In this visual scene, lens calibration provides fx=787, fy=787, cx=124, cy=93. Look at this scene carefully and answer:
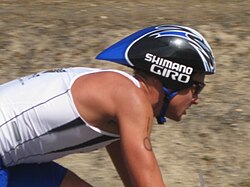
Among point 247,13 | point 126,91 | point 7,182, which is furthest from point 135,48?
point 247,13

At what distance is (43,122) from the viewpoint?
10.0 feet

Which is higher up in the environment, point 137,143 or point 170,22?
point 137,143

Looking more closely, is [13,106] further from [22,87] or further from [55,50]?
[55,50]

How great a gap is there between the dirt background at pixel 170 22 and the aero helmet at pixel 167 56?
74.7 inches

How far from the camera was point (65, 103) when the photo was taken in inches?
120

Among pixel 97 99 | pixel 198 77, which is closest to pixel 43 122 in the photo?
pixel 97 99

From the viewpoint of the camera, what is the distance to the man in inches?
118

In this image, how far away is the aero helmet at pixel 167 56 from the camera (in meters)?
3.12

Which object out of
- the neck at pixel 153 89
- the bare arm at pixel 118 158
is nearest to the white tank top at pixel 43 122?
the neck at pixel 153 89

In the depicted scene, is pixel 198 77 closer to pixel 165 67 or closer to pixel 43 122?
pixel 165 67

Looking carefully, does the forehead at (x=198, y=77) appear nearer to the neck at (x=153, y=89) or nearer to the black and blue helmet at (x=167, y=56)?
the black and blue helmet at (x=167, y=56)

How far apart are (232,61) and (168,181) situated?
6.41 ft

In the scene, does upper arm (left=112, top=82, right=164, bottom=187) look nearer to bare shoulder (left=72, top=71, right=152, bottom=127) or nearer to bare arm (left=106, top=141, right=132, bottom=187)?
bare shoulder (left=72, top=71, right=152, bottom=127)

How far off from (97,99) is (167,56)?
0.34 meters
